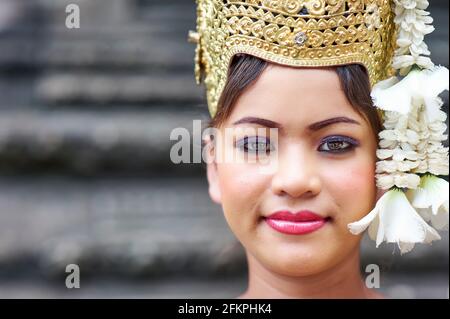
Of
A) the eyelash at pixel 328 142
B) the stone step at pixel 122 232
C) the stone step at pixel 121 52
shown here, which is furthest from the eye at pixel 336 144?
the stone step at pixel 121 52

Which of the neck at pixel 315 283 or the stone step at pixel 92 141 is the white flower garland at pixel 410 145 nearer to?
the neck at pixel 315 283

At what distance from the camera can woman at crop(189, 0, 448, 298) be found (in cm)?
170

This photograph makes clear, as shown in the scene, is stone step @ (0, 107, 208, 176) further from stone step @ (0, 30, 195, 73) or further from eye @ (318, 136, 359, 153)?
eye @ (318, 136, 359, 153)

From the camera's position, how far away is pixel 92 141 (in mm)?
3184

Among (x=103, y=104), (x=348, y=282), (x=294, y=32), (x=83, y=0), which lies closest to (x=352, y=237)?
(x=348, y=282)

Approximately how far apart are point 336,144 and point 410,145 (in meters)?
0.17

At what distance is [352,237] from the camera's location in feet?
5.84

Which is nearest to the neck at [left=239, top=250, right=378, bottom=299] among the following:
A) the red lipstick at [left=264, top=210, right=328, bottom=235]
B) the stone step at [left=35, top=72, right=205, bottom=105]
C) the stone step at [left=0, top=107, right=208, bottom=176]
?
the red lipstick at [left=264, top=210, right=328, bottom=235]

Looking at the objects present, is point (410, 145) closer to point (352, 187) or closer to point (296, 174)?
point (352, 187)

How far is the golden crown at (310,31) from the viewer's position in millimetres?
1707

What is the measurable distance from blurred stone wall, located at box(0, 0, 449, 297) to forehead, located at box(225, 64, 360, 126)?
1.33 meters

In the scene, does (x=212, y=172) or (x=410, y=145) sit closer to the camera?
(x=410, y=145)

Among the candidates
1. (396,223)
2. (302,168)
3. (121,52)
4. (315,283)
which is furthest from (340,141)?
(121,52)

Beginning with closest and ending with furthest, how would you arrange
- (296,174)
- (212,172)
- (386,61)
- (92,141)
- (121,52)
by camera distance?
(296,174) < (386,61) < (212,172) < (92,141) < (121,52)
